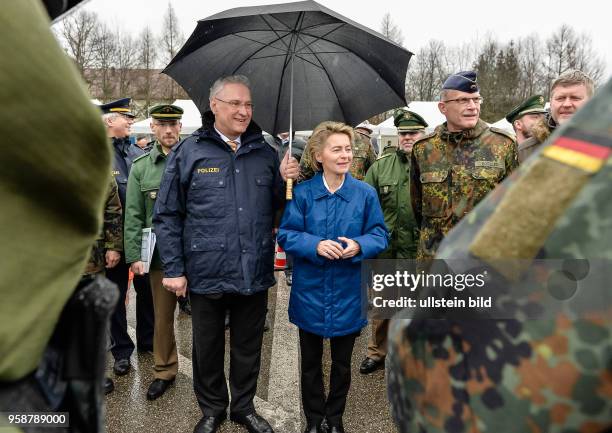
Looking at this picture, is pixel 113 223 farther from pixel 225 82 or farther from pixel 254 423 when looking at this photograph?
pixel 254 423

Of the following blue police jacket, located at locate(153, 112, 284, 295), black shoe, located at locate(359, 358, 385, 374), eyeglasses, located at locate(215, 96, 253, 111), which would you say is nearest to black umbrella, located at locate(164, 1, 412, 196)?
eyeglasses, located at locate(215, 96, 253, 111)

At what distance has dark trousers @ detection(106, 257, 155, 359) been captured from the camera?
165 inches

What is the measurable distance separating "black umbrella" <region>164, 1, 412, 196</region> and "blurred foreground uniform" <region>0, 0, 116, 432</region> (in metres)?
2.53

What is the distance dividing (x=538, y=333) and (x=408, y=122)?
15.6 ft

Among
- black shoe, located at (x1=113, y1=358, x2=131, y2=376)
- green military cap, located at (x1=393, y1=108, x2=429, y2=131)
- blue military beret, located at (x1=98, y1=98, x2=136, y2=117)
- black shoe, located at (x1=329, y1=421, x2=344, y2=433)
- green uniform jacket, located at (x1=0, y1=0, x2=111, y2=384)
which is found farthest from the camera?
blue military beret, located at (x1=98, y1=98, x2=136, y2=117)

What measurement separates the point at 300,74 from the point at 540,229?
2.91m

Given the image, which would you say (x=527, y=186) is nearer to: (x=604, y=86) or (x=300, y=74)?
(x=604, y=86)

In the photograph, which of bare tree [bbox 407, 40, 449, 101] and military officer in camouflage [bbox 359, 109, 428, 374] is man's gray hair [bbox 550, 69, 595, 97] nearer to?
military officer in camouflage [bbox 359, 109, 428, 374]

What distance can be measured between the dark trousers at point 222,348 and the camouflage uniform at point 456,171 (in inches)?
52.3

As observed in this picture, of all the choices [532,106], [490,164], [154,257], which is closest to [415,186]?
[490,164]

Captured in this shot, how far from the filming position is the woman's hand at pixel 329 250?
2.90 m

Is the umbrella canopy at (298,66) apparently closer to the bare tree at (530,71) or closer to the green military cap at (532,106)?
the green military cap at (532,106)

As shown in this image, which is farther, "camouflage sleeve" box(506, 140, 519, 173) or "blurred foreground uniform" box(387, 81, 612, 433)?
"camouflage sleeve" box(506, 140, 519, 173)

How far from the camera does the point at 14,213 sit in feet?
2.24
